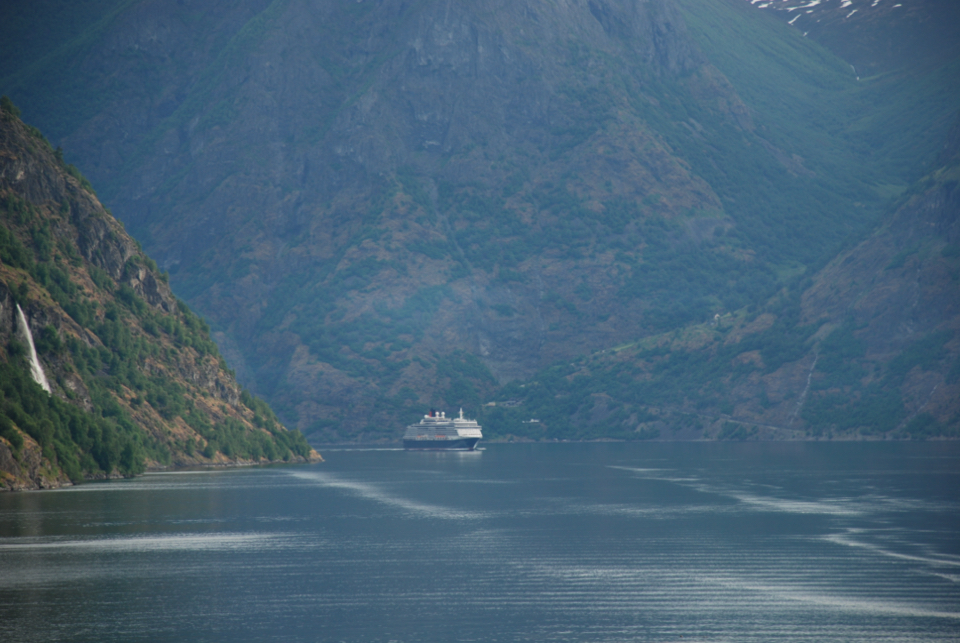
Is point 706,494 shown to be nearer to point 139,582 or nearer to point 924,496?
point 924,496

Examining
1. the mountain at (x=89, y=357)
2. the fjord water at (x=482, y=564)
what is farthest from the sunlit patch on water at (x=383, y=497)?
the mountain at (x=89, y=357)

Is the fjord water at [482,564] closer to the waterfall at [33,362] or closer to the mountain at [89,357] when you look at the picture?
the mountain at [89,357]

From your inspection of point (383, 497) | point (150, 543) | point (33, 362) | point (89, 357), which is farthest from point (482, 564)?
point (89, 357)

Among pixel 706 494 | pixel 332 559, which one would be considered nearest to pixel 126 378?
pixel 706 494

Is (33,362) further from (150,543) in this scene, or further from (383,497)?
(150,543)

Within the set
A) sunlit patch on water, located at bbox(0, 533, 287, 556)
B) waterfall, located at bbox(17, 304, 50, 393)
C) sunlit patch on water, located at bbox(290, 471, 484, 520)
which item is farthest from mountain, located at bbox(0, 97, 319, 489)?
sunlit patch on water, located at bbox(0, 533, 287, 556)

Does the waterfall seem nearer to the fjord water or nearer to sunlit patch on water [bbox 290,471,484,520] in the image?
the fjord water
